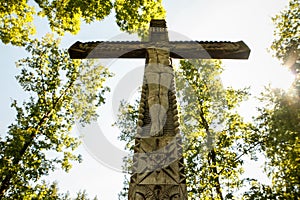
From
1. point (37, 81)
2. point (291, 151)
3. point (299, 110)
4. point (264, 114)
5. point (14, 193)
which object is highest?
point (37, 81)

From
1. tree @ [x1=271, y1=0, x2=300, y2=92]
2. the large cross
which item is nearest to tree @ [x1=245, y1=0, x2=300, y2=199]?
tree @ [x1=271, y1=0, x2=300, y2=92]

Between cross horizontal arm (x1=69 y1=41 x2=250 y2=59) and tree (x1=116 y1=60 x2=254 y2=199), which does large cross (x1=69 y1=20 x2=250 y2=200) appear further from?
tree (x1=116 y1=60 x2=254 y2=199)

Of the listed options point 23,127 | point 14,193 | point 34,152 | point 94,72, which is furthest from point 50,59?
point 14,193

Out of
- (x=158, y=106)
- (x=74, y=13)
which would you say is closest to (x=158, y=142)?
(x=158, y=106)

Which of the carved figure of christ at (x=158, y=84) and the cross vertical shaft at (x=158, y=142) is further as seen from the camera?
the carved figure of christ at (x=158, y=84)

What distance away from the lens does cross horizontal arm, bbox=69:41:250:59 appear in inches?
Result: 165

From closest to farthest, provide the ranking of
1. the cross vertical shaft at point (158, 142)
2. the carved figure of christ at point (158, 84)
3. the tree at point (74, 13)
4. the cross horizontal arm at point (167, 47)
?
the cross vertical shaft at point (158, 142) < the carved figure of christ at point (158, 84) < the cross horizontal arm at point (167, 47) < the tree at point (74, 13)

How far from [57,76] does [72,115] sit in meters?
2.04

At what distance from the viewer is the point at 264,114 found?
417 inches

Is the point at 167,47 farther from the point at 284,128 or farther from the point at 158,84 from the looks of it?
the point at 284,128

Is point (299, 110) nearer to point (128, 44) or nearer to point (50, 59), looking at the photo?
point (128, 44)

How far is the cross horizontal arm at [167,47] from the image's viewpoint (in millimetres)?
4191

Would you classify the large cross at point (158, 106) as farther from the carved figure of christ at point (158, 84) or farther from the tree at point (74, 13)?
the tree at point (74, 13)

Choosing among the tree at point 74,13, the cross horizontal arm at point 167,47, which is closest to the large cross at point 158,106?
the cross horizontal arm at point 167,47
